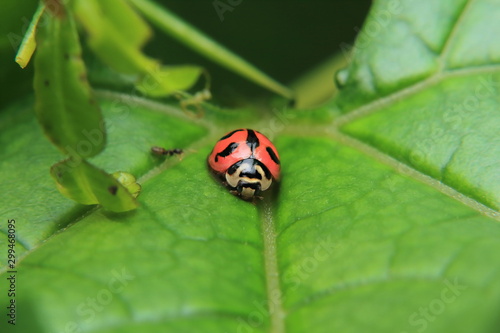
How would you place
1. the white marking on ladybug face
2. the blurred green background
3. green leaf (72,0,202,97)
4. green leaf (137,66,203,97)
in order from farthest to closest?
the blurred green background
the white marking on ladybug face
green leaf (137,66,203,97)
green leaf (72,0,202,97)

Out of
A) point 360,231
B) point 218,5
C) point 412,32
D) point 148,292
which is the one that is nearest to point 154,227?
point 148,292

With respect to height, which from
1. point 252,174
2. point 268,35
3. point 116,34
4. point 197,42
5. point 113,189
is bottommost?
point 113,189

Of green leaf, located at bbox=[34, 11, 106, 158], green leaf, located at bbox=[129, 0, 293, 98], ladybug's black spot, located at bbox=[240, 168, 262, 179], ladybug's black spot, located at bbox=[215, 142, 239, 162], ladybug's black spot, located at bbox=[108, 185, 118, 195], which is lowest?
ladybug's black spot, located at bbox=[108, 185, 118, 195]

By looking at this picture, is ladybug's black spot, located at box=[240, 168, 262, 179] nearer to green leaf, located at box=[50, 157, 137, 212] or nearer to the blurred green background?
green leaf, located at box=[50, 157, 137, 212]

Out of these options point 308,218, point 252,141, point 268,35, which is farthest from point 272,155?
point 268,35

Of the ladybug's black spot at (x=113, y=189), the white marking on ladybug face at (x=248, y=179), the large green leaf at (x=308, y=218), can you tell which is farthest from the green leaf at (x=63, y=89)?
the white marking on ladybug face at (x=248, y=179)

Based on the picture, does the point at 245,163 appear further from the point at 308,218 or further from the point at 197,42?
the point at 197,42

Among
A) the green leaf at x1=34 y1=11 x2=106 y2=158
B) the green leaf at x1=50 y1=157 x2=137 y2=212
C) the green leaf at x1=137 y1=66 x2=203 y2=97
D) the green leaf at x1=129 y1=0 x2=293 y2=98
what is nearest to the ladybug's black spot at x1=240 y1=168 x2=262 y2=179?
the green leaf at x1=137 y1=66 x2=203 y2=97
